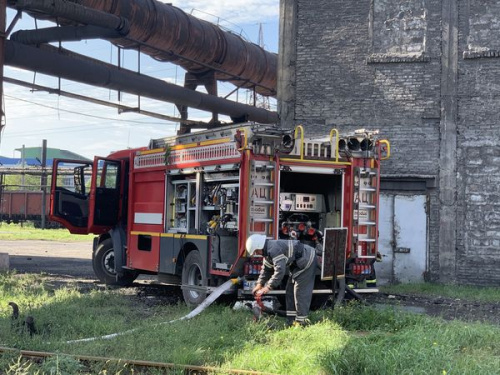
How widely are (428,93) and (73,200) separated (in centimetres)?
849

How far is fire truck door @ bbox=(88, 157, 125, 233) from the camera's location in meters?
14.2

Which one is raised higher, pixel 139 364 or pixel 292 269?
pixel 292 269

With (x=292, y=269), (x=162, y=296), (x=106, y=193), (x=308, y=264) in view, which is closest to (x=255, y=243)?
(x=292, y=269)

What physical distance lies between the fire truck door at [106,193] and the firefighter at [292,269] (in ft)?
19.9

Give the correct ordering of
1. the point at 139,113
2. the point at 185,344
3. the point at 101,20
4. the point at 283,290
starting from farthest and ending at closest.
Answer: the point at 139,113 → the point at 101,20 → the point at 283,290 → the point at 185,344

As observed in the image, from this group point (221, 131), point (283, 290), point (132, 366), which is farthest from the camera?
point (221, 131)

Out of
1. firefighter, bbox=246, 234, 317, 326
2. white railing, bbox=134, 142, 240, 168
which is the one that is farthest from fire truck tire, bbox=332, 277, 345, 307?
white railing, bbox=134, 142, 240, 168

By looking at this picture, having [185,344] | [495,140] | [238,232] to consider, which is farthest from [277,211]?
[495,140]

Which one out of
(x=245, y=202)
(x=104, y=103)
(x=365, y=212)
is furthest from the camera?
(x=104, y=103)

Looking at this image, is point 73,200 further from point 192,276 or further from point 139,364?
point 139,364

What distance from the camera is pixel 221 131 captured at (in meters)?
11.0

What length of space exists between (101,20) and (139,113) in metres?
4.36

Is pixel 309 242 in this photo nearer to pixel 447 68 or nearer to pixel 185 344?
pixel 185 344

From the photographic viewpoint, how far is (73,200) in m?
14.7
